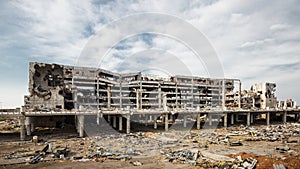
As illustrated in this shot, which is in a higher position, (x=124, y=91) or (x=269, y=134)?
(x=124, y=91)

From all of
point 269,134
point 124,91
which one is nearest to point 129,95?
point 124,91

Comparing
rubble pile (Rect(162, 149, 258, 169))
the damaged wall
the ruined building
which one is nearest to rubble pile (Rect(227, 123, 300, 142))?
the ruined building

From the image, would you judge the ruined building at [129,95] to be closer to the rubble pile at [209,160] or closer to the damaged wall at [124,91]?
the damaged wall at [124,91]

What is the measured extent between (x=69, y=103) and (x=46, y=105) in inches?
319

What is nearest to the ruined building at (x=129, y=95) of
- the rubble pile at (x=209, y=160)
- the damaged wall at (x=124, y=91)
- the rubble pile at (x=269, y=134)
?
the damaged wall at (x=124, y=91)

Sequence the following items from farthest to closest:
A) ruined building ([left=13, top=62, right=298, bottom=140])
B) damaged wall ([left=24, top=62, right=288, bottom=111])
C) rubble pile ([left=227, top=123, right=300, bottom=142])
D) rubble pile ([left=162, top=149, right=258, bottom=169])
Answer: damaged wall ([left=24, top=62, right=288, bottom=111]) < ruined building ([left=13, top=62, right=298, bottom=140]) < rubble pile ([left=227, top=123, right=300, bottom=142]) < rubble pile ([left=162, top=149, right=258, bottom=169])

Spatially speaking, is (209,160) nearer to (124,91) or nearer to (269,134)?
(269,134)

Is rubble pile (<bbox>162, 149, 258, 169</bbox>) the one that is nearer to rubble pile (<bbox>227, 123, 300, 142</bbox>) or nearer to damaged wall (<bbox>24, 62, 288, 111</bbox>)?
rubble pile (<bbox>227, 123, 300, 142</bbox>)

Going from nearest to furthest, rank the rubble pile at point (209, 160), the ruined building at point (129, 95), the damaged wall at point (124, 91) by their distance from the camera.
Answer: the rubble pile at point (209, 160) < the ruined building at point (129, 95) < the damaged wall at point (124, 91)

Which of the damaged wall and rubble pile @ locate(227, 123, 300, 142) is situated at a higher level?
the damaged wall

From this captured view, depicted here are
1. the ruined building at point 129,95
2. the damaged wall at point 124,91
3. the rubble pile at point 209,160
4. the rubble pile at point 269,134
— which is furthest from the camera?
the damaged wall at point 124,91

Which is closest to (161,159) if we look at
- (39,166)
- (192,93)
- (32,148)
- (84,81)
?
(39,166)

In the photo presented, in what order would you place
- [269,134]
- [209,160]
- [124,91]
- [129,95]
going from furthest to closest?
[129,95], [124,91], [269,134], [209,160]

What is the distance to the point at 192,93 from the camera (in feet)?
282
